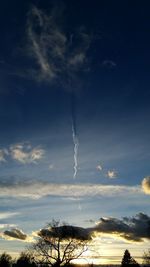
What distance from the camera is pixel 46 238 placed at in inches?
3474

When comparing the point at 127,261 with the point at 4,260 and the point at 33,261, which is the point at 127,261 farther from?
the point at 4,260

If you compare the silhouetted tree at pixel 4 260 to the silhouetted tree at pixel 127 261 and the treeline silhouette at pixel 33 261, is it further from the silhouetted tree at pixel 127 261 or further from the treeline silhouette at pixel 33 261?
the silhouetted tree at pixel 127 261

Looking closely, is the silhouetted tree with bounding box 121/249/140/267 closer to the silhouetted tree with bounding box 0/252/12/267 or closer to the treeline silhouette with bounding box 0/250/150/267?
the treeline silhouette with bounding box 0/250/150/267

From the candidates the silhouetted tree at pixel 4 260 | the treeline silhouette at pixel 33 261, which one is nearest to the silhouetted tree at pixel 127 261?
the treeline silhouette at pixel 33 261

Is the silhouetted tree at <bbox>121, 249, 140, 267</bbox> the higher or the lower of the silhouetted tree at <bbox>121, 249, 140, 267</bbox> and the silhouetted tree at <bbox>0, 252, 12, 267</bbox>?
the lower

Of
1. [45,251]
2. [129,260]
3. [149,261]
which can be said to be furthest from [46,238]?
[149,261]

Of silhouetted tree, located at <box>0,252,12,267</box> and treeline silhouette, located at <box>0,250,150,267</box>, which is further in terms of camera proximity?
silhouetted tree, located at <box>0,252,12,267</box>

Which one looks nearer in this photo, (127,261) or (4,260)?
(127,261)

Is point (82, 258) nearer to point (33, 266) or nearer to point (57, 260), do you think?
point (57, 260)

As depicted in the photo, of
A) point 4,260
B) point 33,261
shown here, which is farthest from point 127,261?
point 4,260

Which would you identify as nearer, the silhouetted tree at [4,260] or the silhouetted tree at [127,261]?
the silhouetted tree at [127,261]

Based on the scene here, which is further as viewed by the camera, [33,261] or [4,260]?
[4,260]

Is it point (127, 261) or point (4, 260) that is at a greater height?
point (4, 260)

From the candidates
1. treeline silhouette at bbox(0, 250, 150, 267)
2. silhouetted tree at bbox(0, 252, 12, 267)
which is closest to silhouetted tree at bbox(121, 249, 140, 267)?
treeline silhouette at bbox(0, 250, 150, 267)
